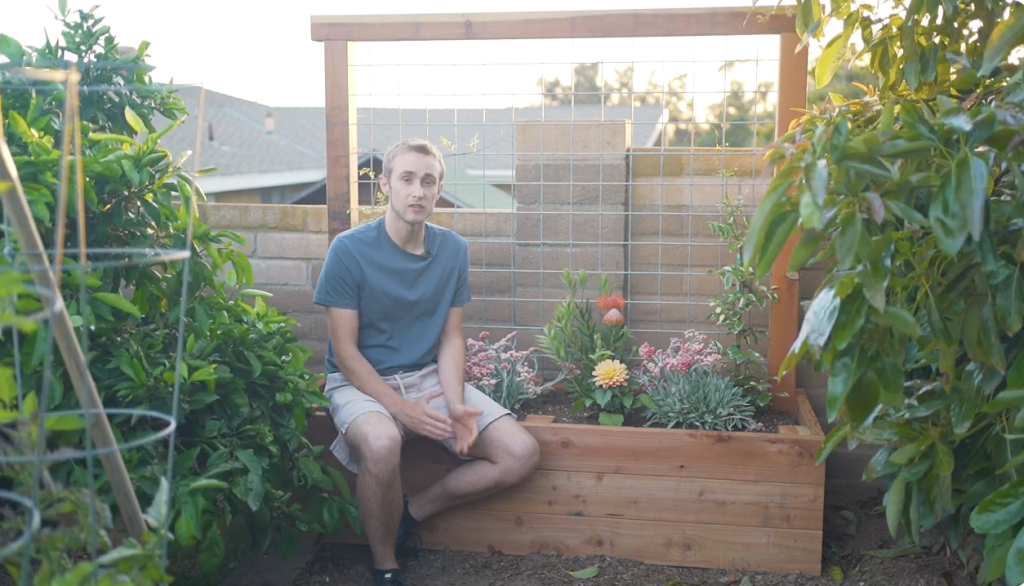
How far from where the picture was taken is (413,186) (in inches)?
117

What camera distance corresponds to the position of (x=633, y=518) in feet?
9.63

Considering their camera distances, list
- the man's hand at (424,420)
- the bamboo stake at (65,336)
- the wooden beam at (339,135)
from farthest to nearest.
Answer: the wooden beam at (339,135)
the man's hand at (424,420)
the bamboo stake at (65,336)

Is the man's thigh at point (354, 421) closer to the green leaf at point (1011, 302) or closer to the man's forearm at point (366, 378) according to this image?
the man's forearm at point (366, 378)

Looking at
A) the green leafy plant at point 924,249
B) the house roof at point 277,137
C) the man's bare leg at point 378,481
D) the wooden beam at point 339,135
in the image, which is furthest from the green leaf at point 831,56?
the house roof at point 277,137

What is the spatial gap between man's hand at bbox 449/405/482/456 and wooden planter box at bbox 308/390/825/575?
0.57ft

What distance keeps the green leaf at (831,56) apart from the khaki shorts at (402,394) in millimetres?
1344

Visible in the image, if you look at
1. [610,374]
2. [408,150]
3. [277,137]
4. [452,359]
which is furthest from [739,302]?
[277,137]

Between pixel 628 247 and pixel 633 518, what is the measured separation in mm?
1004

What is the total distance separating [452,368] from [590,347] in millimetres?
508

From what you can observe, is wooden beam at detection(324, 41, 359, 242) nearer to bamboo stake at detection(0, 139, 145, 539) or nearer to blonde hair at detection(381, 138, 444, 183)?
blonde hair at detection(381, 138, 444, 183)

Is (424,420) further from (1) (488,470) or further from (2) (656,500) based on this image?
(2) (656,500)

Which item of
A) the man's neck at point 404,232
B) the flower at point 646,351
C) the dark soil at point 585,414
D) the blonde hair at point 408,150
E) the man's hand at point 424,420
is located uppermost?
the blonde hair at point 408,150

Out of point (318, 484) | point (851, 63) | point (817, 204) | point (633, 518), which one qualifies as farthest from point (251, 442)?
point (851, 63)

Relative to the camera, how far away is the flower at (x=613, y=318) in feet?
10.4
